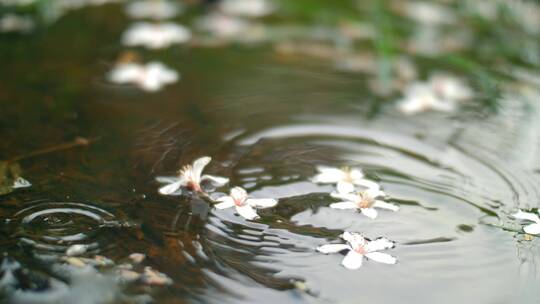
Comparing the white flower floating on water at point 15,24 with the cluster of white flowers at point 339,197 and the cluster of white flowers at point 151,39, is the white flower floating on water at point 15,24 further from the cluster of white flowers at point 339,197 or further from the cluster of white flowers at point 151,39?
the cluster of white flowers at point 339,197

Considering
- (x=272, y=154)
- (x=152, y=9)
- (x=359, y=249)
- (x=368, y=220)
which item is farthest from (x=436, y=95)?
(x=152, y=9)

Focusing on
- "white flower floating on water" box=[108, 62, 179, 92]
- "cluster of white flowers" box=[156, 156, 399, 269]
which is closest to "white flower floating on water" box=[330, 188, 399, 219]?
"cluster of white flowers" box=[156, 156, 399, 269]

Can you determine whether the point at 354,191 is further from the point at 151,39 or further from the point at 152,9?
the point at 152,9

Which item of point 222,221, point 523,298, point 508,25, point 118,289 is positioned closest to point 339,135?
point 222,221

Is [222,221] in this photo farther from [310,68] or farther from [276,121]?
[310,68]

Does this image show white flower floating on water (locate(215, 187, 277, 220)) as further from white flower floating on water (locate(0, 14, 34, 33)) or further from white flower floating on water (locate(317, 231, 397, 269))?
white flower floating on water (locate(0, 14, 34, 33))
